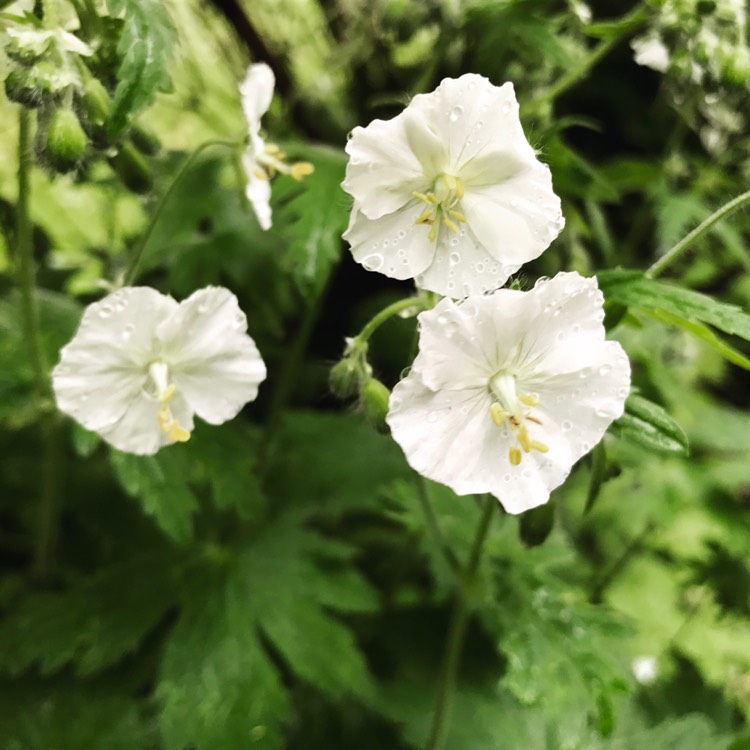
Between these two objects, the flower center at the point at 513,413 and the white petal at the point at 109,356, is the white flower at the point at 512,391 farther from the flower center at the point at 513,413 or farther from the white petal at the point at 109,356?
the white petal at the point at 109,356

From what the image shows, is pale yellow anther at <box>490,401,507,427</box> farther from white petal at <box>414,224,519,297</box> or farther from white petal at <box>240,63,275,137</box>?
white petal at <box>240,63,275,137</box>

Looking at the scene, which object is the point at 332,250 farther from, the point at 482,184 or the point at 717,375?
the point at 717,375

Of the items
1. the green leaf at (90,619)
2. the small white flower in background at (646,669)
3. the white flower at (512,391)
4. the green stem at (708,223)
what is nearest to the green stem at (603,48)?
the green stem at (708,223)

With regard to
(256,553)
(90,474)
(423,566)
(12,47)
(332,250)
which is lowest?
(423,566)

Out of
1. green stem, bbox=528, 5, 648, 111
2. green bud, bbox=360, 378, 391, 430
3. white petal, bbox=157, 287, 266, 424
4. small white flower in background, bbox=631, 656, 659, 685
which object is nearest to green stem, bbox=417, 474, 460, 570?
green bud, bbox=360, 378, 391, 430

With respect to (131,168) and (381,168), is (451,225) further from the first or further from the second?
(131,168)

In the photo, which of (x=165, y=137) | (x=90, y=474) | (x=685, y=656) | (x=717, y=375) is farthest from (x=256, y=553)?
(x=717, y=375)

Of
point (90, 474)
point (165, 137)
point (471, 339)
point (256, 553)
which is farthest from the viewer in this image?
point (165, 137)
